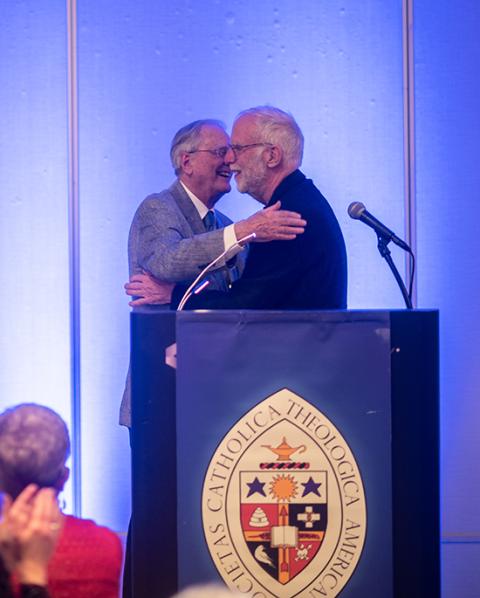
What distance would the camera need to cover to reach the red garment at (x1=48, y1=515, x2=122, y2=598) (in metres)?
1.65

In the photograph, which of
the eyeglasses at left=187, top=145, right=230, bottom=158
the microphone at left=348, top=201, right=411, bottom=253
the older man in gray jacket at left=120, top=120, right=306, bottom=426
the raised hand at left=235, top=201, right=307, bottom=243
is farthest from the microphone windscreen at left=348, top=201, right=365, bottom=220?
the eyeglasses at left=187, top=145, right=230, bottom=158

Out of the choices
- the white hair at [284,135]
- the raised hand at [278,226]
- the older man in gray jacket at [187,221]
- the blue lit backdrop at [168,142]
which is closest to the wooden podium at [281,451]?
the raised hand at [278,226]

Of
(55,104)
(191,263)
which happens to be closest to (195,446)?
(191,263)

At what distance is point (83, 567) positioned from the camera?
165 centimetres

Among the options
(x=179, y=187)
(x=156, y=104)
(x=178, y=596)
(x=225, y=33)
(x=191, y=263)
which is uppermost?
(x=225, y=33)

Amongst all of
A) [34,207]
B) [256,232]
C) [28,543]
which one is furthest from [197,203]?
[28,543]

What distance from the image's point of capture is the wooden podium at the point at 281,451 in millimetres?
2053

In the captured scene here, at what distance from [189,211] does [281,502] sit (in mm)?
1466

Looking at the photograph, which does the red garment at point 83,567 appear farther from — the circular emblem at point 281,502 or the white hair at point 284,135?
the white hair at point 284,135

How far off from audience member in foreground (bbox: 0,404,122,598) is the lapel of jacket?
161 centimetres

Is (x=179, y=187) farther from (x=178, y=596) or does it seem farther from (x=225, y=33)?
(x=178, y=596)

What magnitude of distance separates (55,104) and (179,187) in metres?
0.89

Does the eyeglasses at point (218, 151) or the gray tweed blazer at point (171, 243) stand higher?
the eyeglasses at point (218, 151)

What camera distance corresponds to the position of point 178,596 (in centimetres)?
203
